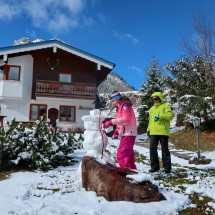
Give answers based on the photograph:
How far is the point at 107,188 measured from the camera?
12.4 feet

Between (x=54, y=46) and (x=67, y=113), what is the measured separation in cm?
513

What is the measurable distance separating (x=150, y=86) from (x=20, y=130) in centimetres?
1904

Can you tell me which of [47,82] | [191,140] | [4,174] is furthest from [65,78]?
[4,174]

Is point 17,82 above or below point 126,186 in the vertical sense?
above

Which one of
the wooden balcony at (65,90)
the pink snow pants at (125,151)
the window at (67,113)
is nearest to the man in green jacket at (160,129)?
the pink snow pants at (125,151)

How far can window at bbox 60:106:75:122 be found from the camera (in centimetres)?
2142

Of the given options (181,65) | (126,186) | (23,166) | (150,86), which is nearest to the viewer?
(126,186)

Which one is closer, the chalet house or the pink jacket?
the pink jacket

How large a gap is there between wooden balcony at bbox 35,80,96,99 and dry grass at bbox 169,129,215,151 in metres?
6.91

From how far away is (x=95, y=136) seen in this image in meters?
5.25

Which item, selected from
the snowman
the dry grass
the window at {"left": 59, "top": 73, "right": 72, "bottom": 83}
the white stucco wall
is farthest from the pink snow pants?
the window at {"left": 59, "top": 73, "right": 72, "bottom": 83}

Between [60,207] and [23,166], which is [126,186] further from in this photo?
[23,166]

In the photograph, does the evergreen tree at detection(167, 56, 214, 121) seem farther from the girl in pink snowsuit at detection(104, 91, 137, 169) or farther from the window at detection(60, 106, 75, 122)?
the girl in pink snowsuit at detection(104, 91, 137, 169)

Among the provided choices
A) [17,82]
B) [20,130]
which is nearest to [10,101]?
[17,82]
